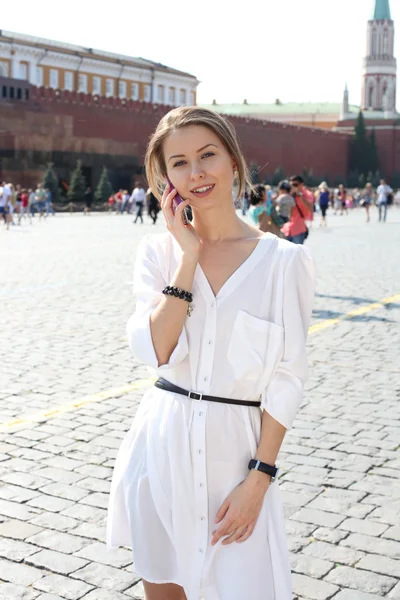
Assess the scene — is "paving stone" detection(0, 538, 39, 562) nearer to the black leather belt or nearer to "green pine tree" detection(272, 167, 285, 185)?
the black leather belt

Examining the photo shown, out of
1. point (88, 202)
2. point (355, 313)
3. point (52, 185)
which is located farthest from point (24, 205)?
point (355, 313)

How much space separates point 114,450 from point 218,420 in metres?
2.49

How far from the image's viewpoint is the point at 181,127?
76.4 inches

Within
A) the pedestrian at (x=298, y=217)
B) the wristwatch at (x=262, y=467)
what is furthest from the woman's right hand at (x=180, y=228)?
the pedestrian at (x=298, y=217)

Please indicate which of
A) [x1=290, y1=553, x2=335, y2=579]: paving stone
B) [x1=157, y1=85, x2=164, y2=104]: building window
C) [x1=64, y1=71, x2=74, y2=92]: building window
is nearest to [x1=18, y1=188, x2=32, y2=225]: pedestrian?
[x1=290, y1=553, x2=335, y2=579]: paving stone

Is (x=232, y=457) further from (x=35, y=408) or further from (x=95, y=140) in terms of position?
(x=95, y=140)

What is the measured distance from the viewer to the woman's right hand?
1.93m

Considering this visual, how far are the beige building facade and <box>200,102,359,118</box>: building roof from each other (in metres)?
29.6

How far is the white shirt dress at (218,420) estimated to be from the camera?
188 centimetres

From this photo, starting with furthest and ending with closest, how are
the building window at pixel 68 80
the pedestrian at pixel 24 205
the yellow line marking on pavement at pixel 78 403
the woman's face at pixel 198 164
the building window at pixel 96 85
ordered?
the building window at pixel 96 85 → the building window at pixel 68 80 → the pedestrian at pixel 24 205 → the yellow line marking on pavement at pixel 78 403 → the woman's face at pixel 198 164

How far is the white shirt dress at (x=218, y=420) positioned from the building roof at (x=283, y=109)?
102 metres

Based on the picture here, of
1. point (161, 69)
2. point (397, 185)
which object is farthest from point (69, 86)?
point (397, 185)

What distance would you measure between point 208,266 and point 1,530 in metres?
1.77

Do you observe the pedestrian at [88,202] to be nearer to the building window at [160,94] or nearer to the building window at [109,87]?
the building window at [109,87]
